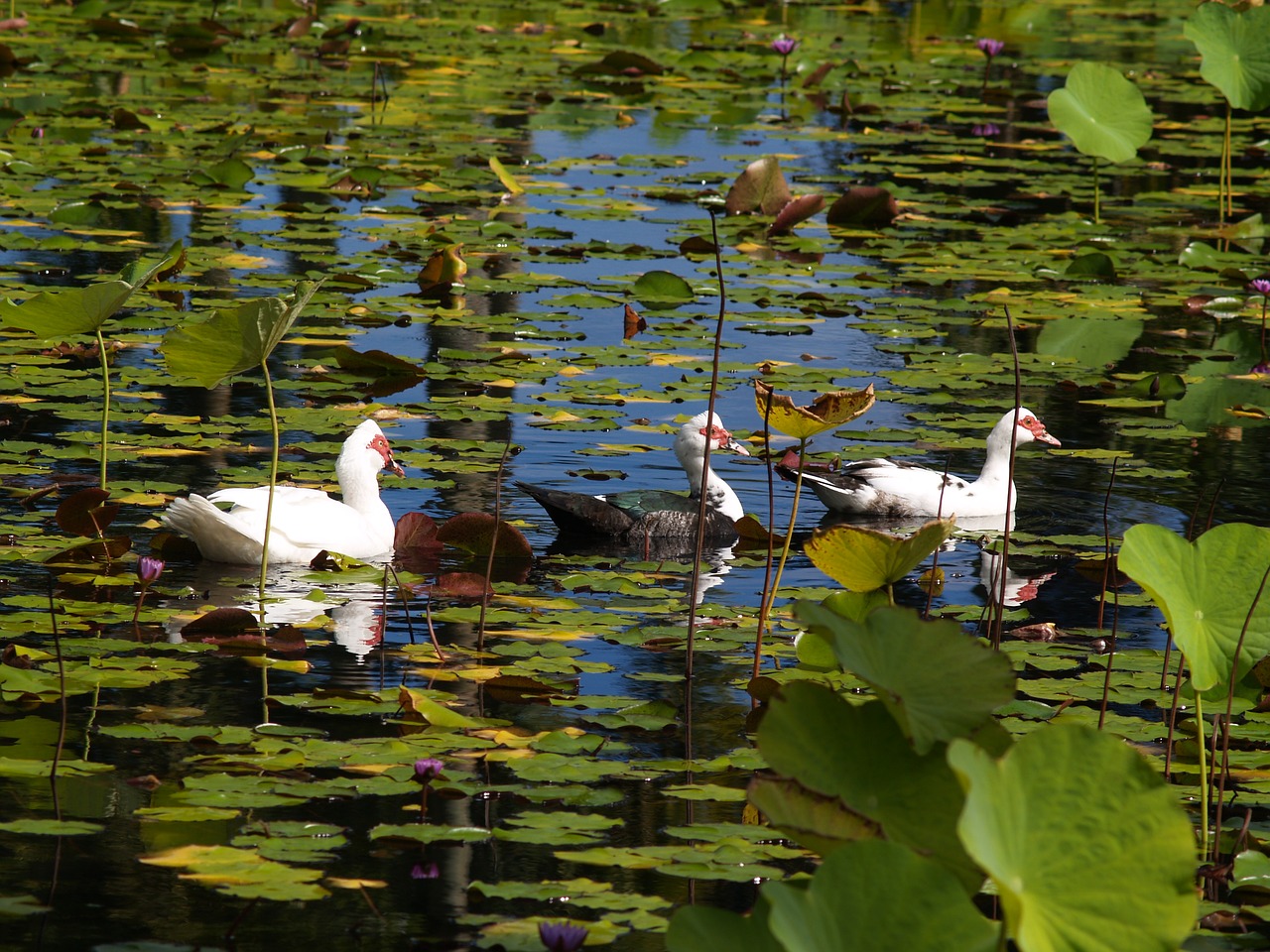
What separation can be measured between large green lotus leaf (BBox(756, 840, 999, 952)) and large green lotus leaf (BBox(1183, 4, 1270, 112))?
9331 millimetres

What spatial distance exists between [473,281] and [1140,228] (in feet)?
16.1

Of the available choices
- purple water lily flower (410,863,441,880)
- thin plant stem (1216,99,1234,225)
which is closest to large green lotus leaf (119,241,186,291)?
purple water lily flower (410,863,441,880)

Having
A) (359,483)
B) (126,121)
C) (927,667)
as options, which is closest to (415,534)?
(359,483)

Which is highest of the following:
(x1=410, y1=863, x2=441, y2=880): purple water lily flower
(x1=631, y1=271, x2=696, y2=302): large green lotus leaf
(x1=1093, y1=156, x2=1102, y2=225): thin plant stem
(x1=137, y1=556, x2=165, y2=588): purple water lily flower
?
(x1=1093, y1=156, x2=1102, y2=225): thin plant stem

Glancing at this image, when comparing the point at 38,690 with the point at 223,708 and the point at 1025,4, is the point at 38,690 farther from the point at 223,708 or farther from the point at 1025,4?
the point at 1025,4

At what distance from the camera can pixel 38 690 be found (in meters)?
4.31

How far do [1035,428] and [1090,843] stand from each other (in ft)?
16.0

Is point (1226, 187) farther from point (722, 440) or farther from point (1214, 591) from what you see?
point (1214, 591)

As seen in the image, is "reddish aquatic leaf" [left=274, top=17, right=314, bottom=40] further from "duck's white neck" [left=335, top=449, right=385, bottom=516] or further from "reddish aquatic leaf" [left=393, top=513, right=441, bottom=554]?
"reddish aquatic leaf" [left=393, top=513, right=441, bottom=554]

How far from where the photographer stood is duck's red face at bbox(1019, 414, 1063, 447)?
714 centimetres

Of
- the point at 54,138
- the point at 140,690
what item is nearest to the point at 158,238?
the point at 54,138

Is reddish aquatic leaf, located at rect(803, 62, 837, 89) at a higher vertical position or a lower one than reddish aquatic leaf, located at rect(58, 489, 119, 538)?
higher

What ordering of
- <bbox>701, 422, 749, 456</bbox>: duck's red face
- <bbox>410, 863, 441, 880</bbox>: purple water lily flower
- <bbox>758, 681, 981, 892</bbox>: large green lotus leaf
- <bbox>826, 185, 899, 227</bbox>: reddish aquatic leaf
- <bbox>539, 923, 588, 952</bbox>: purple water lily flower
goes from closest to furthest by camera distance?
<bbox>758, 681, 981, 892</bbox>: large green lotus leaf
<bbox>539, 923, 588, 952</bbox>: purple water lily flower
<bbox>410, 863, 441, 880</bbox>: purple water lily flower
<bbox>701, 422, 749, 456</bbox>: duck's red face
<bbox>826, 185, 899, 227</bbox>: reddish aquatic leaf

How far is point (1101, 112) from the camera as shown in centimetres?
1103
